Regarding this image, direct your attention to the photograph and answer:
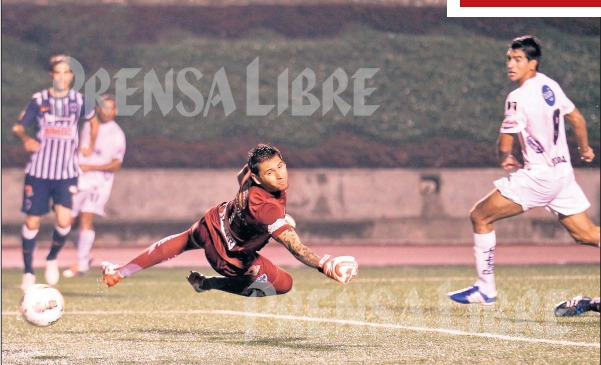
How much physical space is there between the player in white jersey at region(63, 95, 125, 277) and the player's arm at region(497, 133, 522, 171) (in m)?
5.91

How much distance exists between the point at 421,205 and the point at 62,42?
7.23 m

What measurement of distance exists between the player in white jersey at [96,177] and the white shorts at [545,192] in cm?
583

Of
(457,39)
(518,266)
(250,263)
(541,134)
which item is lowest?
(518,266)

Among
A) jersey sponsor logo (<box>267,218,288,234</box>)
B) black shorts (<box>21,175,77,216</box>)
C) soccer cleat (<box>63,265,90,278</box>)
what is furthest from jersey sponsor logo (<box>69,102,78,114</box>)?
jersey sponsor logo (<box>267,218,288,234</box>)

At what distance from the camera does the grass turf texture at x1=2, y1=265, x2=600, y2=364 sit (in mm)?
8055

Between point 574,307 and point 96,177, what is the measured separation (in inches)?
287

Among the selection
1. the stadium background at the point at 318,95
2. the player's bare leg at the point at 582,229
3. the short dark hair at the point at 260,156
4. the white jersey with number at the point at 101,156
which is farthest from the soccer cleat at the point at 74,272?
the short dark hair at the point at 260,156

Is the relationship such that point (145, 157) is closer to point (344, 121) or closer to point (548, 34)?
point (344, 121)

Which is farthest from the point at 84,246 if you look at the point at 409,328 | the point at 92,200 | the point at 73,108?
the point at 409,328

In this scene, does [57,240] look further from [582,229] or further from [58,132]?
[582,229]

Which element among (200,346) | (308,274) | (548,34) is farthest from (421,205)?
(200,346)

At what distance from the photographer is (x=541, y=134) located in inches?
392
